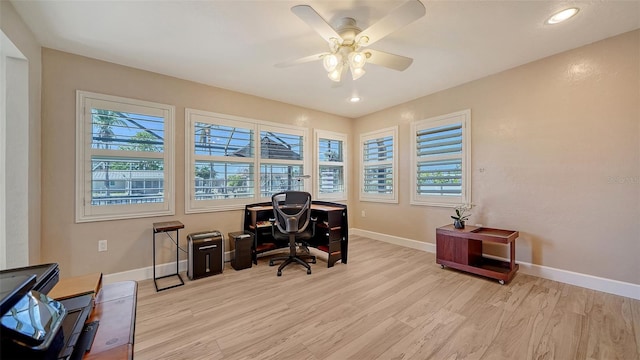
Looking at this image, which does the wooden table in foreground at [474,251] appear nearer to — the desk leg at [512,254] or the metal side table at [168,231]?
the desk leg at [512,254]

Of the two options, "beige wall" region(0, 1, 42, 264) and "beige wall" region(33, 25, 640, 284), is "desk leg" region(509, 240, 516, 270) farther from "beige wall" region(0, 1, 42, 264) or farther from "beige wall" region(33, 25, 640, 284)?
"beige wall" region(0, 1, 42, 264)

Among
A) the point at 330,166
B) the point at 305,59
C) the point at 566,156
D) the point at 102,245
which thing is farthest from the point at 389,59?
the point at 102,245

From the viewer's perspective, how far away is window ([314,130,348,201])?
4742 mm

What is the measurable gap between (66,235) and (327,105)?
3884 millimetres

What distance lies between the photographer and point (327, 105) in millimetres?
4426

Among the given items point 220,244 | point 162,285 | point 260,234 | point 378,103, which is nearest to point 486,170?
point 378,103

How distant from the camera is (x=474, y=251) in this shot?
123 inches

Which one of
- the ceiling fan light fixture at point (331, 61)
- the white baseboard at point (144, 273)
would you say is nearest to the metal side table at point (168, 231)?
the white baseboard at point (144, 273)

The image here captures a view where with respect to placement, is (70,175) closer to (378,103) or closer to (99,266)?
(99,266)

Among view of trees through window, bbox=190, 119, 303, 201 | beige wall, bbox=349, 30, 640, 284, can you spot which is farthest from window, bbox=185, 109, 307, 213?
beige wall, bbox=349, 30, 640, 284

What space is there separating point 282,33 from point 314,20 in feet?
2.21

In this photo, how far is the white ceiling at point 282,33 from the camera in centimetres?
196

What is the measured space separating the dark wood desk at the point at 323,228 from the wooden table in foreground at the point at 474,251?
4.23 ft

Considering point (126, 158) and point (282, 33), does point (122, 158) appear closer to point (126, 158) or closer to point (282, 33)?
point (126, 158)
